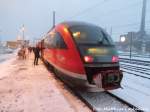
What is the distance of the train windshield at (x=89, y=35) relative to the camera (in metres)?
7.85

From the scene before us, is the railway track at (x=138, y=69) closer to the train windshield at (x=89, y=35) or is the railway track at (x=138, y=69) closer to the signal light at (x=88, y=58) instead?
the train windshield at (x=89, y=35)

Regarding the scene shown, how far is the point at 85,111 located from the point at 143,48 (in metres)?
39.5

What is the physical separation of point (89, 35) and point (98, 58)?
1.25 meters

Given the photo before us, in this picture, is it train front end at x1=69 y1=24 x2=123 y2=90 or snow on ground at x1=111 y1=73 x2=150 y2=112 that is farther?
train front end at x1=69 y1=24 x2=123 y2=90

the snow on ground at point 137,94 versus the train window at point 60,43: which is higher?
the train window at point 60,43

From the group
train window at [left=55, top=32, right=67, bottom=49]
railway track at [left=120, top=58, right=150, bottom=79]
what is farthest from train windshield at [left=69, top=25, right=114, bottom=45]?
railway track at [left=120, top=58, right=150, bottom=79]

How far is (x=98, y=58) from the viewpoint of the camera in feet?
23.7

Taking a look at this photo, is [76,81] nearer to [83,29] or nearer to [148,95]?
[83,29]

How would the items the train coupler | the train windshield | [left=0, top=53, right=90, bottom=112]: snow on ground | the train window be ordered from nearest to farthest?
[left=0, top=53, right=90, bottom=112]: snow on ground < the train coupler < the train windshield < the train window

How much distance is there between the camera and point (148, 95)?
791 centimetres

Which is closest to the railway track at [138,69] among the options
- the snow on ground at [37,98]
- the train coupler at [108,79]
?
the train coupler at [108,79]

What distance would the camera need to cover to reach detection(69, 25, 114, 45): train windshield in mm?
7848

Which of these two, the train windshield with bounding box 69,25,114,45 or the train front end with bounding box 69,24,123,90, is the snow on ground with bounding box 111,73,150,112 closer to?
the train front end with bounding box 69,24,123,90

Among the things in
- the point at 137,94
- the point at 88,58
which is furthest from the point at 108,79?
the point at 137,94
